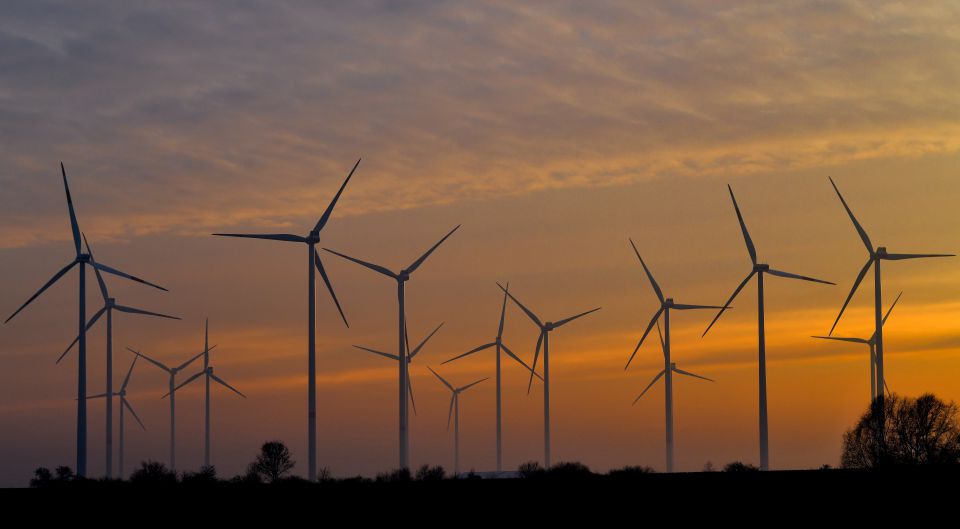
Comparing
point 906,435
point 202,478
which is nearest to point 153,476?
Answer: point 202,478

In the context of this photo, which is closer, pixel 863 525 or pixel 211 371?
pixel 863 525

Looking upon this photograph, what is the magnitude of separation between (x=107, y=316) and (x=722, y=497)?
6757 cm

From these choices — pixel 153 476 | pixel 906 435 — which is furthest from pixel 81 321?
pixel 906 435

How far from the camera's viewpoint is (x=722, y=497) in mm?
74250

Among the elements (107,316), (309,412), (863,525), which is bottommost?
(863,525)

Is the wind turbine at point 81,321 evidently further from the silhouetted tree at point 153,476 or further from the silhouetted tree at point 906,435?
the silhouetted tree at point 906,435

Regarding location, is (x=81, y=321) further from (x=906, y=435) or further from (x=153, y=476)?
(x=906, y=435)

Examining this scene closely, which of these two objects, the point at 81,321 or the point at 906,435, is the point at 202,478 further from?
the point at 906,435

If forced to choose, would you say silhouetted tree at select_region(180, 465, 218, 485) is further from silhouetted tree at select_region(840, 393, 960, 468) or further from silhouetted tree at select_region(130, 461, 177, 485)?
silhouetted tree at select_region(840, 393, 960, 468)

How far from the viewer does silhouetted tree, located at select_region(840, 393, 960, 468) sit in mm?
123938

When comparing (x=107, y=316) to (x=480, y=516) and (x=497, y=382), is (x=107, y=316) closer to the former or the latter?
A: (x=497, y=382)

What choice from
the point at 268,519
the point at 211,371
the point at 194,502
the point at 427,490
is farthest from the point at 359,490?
the point at 211,371

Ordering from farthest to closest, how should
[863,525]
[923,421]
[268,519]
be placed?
[923,421] < [268,519] < [863,525]

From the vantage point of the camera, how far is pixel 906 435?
127 meters
